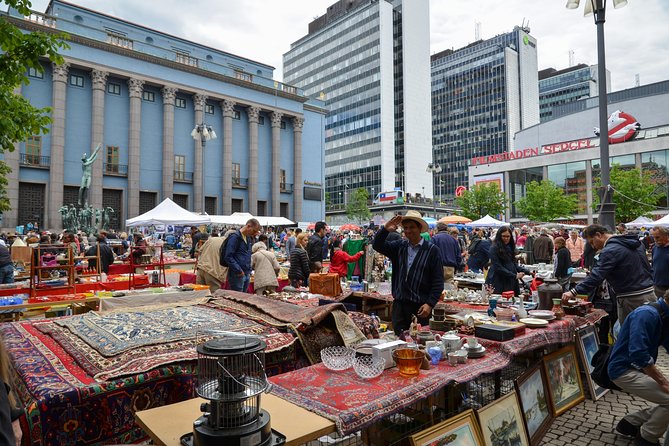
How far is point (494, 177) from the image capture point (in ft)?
183

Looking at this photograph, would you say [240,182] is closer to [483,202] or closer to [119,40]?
[119,40]

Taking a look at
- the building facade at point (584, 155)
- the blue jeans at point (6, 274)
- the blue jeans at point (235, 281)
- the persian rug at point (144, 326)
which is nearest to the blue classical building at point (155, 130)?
the blue jeans at point (6, 274)

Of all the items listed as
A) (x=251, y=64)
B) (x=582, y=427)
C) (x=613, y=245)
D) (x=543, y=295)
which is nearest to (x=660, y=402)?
(x=582, y=427)

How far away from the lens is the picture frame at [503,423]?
3146 mm

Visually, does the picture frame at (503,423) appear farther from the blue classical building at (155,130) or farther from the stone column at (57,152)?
the stone column at (57,152)

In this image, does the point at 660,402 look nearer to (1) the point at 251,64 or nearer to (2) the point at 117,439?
(2) the point at 117,439

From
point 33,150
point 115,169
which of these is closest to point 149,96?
point 115,169

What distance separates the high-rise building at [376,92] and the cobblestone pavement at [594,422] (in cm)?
6938

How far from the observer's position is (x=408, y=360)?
9.81ft

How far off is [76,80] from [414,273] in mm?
36025

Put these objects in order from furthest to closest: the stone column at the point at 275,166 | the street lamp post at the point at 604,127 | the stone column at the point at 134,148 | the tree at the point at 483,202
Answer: the tree at the point at 483,202, the stone column at the point at 275,166, the stone column at the point at 134,148, the street lamp post at the point at 604,127

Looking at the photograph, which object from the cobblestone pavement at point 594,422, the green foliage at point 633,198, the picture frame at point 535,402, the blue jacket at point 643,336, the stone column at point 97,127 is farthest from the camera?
the green foliage at point 633,198

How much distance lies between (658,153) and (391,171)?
40049 mm

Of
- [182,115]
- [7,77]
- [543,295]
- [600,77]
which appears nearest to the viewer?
[543,295]
